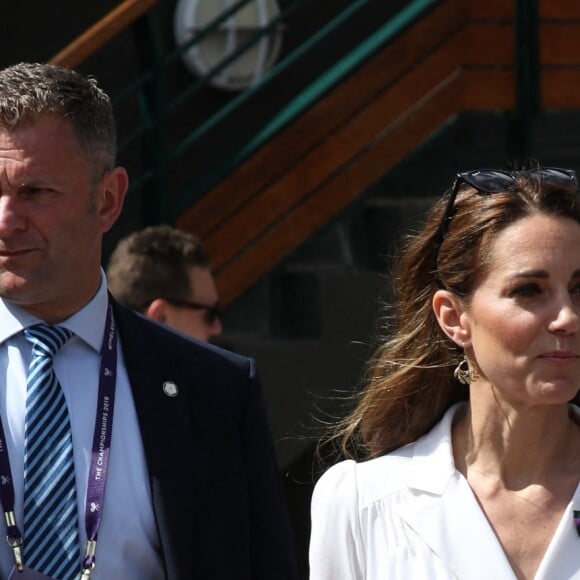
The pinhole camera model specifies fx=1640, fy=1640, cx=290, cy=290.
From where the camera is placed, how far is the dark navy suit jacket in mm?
3457

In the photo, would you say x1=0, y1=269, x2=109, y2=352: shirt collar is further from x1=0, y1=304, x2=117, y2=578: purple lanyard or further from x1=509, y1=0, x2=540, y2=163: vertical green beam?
x1=509, y1=0, x2=540, y2=163: vertical green beam

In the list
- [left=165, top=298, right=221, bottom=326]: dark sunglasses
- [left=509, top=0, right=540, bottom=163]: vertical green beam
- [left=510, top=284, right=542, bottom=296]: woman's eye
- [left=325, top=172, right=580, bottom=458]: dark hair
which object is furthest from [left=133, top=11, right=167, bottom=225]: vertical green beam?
[left=510, top=284, right=542, bottom=296]: woman's eye

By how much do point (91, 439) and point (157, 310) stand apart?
1.91 meters

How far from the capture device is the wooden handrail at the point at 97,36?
6016 millimetres

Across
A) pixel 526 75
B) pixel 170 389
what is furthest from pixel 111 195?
pixel 526 75

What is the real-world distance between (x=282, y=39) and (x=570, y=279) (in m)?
4.67

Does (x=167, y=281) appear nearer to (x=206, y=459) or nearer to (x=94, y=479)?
(x=206, y=459)

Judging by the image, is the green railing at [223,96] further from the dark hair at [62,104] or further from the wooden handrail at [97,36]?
the dark hair at [62,104]

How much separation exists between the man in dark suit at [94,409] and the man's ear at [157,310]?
5.17 ft

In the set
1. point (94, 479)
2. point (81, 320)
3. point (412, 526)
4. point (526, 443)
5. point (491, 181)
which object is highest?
point (491, 181)

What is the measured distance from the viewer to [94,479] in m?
3.35

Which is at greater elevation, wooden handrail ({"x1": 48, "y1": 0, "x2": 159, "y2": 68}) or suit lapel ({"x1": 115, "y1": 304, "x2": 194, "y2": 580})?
wooden handrail ({"x1": 48, "y1": 0, "x2": 159, "y2": 68})

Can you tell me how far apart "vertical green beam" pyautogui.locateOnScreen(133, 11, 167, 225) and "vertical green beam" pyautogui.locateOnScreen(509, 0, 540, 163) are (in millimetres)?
1537

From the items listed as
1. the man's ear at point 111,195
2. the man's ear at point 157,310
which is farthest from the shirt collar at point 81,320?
the man's ear at point 157,310
